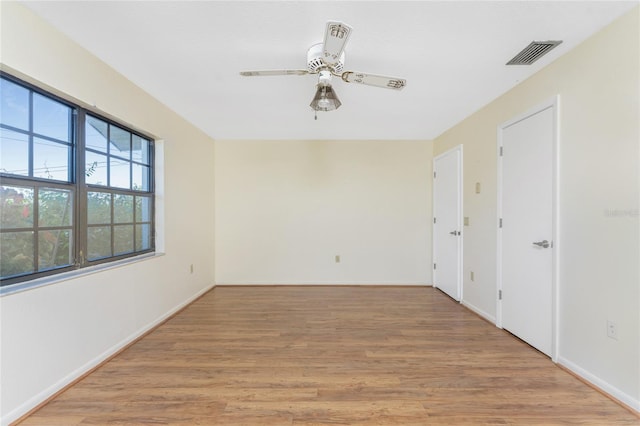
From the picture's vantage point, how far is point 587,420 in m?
1.45

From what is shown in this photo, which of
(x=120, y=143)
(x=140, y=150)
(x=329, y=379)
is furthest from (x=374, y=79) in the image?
(x=140, y=150)

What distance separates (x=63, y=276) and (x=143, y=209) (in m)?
1.08

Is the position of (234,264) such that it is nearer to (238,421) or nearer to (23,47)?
(238,421)

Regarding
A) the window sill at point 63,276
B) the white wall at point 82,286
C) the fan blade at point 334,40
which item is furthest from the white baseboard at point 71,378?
the fan blade at point 334,40

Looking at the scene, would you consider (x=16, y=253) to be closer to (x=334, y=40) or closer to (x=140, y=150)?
(x=140, y=150)

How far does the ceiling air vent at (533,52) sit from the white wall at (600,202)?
20cm

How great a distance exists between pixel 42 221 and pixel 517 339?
3927 mm

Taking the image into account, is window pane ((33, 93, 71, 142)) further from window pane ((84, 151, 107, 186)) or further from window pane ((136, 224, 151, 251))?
window pane ((136, 224, 151, 251))

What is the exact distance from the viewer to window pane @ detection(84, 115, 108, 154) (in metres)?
2.01

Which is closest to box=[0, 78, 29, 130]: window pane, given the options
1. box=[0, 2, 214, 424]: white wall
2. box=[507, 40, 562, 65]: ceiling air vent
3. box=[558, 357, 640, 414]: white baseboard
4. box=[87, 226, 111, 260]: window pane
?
box=[0, 2, 214, 424]: white wall

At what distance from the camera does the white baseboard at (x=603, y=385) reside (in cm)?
151

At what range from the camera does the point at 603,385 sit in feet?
5.45

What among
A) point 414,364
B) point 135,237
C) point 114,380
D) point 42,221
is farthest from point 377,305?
point 42,221

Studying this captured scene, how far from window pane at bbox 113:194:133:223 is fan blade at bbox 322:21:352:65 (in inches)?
87.4
